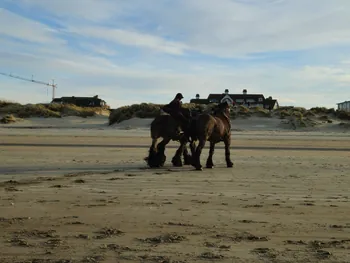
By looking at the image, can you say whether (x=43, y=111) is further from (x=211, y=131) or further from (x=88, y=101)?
(x=211, y=131)

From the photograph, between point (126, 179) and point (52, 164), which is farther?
point (52, 164)

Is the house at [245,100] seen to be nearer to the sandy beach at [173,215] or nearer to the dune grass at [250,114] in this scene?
the dune grass at [250,114]

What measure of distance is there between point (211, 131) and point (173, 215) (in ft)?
22.3

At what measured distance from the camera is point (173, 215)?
715 centimetres

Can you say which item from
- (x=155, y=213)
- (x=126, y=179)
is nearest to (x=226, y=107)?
(x=126, y=179)

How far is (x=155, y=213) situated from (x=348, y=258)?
2.94m

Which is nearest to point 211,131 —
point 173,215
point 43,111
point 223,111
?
point 223,111

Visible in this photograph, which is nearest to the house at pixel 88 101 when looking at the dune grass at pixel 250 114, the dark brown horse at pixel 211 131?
the dune grass at pixel 250 114

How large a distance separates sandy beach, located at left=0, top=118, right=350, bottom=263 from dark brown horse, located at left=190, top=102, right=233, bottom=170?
555mm

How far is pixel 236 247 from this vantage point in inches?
218

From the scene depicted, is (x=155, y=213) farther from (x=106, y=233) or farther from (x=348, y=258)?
(x=348, y=258)

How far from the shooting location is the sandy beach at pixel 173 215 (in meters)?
5.36

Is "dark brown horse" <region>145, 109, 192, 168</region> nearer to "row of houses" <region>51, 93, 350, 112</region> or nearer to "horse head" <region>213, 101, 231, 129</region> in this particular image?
"horse head" <region>213, 101, 231, 129</region>

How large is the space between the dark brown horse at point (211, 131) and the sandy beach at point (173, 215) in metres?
0.55
